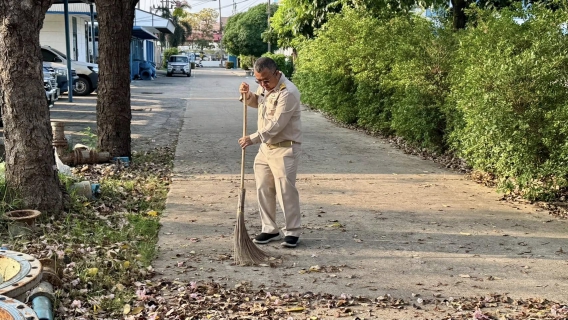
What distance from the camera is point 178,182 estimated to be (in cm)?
897

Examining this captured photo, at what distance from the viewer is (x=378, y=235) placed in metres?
6.52

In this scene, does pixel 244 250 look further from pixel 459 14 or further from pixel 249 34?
pixel 249 34

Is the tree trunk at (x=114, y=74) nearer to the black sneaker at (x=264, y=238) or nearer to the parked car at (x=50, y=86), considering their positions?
the black sneaker at (x=264, y=238)

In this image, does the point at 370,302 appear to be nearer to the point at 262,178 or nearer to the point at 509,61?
the point at 262,178

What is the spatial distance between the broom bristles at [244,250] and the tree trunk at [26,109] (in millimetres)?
2165

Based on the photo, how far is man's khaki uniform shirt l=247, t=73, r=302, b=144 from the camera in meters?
5.86

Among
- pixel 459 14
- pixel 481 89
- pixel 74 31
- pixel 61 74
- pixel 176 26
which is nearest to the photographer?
pixel 481 89

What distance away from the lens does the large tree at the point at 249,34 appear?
6097 cm

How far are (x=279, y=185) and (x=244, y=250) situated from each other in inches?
29.8

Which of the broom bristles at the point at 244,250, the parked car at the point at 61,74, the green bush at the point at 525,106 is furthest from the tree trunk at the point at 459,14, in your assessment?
the parked car at the point at 61,74

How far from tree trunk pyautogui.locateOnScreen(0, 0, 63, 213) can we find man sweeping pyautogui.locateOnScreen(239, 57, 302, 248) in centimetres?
215

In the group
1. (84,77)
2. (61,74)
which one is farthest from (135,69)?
(61,74)

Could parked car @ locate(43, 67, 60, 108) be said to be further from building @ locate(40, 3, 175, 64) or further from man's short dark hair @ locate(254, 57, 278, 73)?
man's short dark hair @ locate(254, 57, 278, 73)

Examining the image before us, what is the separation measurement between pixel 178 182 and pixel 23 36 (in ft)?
10.5
